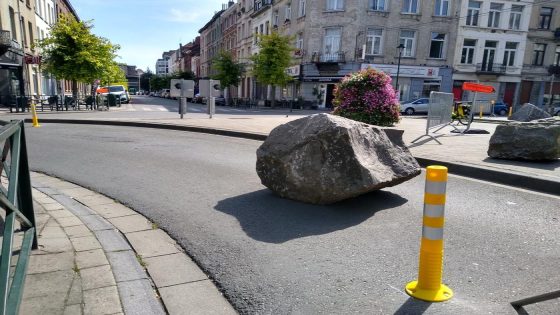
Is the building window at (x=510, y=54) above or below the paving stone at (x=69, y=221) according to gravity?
above

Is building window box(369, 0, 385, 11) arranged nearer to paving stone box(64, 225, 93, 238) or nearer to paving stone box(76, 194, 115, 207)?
paving stone box(76, 194, 115, 207)

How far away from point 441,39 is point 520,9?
29.9 feet

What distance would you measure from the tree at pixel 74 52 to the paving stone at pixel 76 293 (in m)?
23.6

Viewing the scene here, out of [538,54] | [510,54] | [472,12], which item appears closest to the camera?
[472,12]

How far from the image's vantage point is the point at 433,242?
8.74ft

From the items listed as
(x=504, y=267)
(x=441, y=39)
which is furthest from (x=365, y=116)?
(x=441, y=39)

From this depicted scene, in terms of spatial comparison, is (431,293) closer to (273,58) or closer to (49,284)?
(49,284)

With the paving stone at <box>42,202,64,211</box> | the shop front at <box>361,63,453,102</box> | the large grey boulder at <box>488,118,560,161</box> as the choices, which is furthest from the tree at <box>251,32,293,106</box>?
the paving stone at <box>42,202,64,211</box>

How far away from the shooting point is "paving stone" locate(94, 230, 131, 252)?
3490 millimetres

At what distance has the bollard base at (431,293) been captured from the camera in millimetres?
2725

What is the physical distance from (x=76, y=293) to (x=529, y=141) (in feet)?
26.5

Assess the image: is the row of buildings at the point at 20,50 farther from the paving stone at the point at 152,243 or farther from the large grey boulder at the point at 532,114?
the large grey boulder at the point at 532,114

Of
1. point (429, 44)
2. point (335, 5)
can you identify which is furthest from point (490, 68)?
point (335, 5)

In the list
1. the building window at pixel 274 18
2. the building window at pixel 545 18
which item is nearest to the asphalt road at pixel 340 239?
the building window at pixel 274 18
